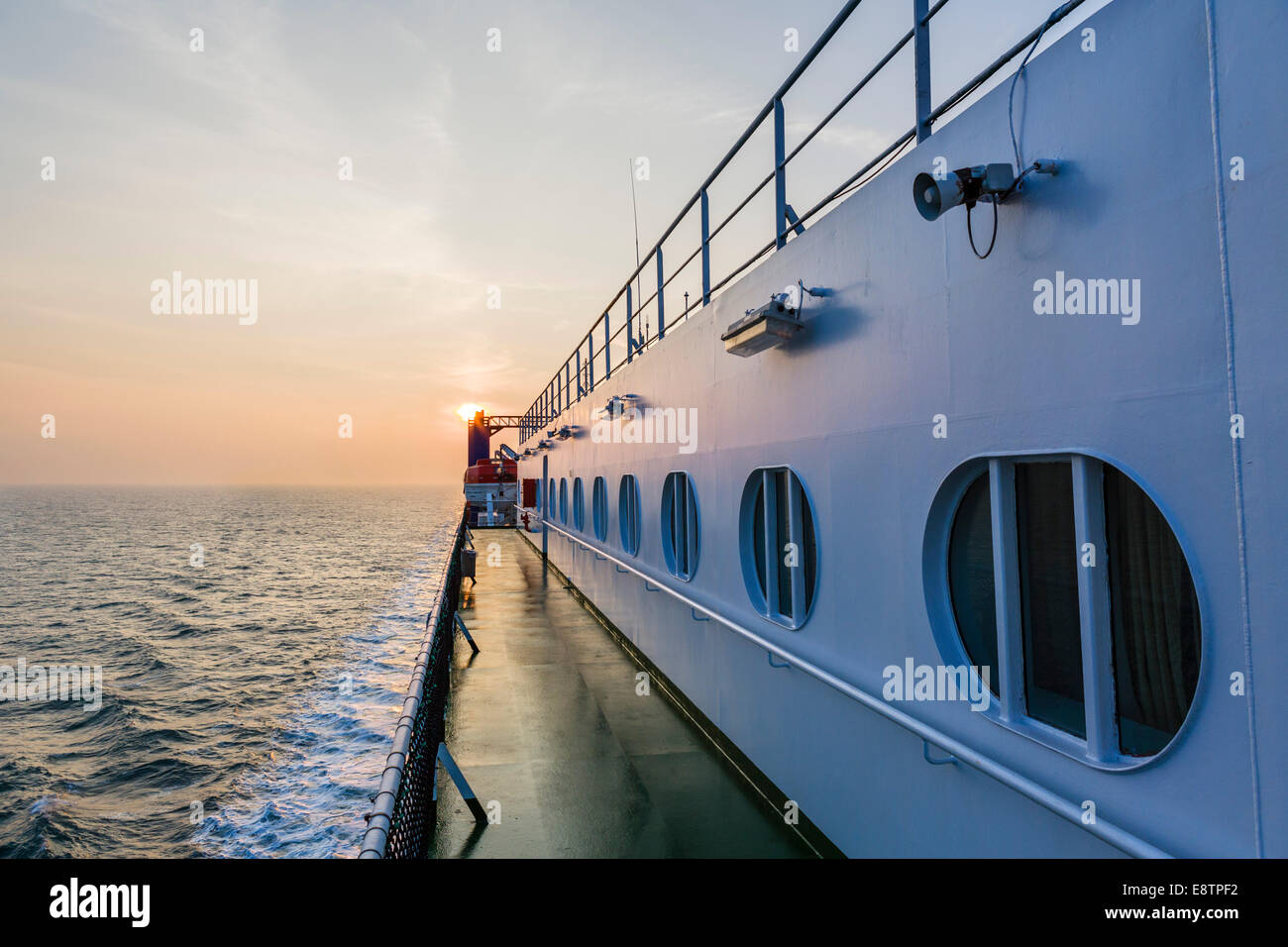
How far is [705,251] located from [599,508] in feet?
22.9

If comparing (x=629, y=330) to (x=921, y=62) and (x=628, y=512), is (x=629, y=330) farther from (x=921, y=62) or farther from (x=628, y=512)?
(x=921, y=62)

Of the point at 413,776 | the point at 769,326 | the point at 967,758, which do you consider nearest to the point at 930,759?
the point at 967,758

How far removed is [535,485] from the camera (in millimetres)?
26906

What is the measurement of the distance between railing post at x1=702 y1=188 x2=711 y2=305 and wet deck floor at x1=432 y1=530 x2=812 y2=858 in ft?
13.7

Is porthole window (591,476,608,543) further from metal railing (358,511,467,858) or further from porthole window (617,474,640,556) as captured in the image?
metal railing (358,511,467,858)

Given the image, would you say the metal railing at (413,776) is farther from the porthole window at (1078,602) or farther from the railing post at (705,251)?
the railing post at (705,251)

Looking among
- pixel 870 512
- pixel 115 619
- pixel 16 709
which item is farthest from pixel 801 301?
pixel 115 619

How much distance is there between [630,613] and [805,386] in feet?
20.0

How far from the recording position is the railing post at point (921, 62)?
3529 millimetres

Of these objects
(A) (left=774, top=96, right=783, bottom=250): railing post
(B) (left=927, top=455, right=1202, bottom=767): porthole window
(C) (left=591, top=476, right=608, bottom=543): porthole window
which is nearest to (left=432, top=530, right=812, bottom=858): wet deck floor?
(B) (left=927, top=455, right=1202, bottom=767): porthole window

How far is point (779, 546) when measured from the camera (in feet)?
18.0

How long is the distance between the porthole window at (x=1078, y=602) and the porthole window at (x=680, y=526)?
12.9 feet
